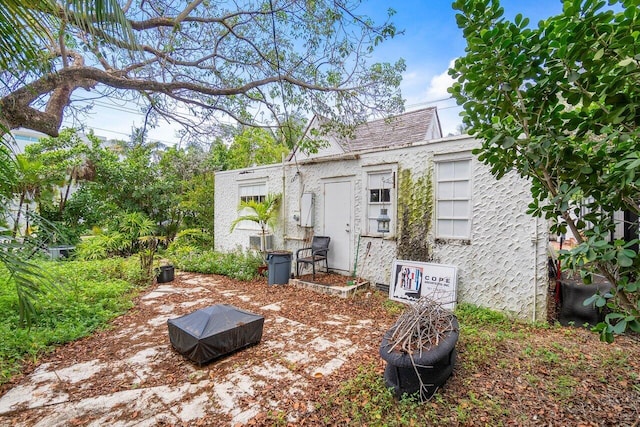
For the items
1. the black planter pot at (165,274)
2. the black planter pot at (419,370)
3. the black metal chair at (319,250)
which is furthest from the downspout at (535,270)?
the black planter pot at (165,274)

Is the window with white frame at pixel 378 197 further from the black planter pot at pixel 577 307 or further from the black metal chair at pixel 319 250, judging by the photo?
the black planter pot at pixel 577 307

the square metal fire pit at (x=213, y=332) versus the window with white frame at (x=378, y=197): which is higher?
the window with white frame at (x=378, y=197)

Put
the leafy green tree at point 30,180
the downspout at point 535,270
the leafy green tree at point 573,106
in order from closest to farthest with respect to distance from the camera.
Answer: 1. the leafy green tree at point 573,106
2. the downspout at point 535,270
3. the leafy green tree at point 30,180

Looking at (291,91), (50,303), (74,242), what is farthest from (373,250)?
(74,242)

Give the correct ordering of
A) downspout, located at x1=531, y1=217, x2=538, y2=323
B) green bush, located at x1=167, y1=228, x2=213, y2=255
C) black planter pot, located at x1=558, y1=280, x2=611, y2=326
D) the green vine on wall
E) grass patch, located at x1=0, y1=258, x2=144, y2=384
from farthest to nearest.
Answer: green bush, located at x1=167, y1=228, x2=213, y2=255
the green vine on wall
downspout, located at x1=531, y1=217, x2=538, y2=323
black planter pot, located at x1=558, y1=280, x2=611, y2=326
grass patch, located at x1=0, y1=258, x2=144, y2=384

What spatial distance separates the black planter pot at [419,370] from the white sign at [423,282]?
2.19 metres

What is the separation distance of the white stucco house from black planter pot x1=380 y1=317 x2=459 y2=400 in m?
2.42

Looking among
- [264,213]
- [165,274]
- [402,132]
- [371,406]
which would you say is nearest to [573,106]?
[371,406]

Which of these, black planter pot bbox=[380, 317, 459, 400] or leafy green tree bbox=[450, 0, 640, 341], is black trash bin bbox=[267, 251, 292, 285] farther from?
leafy green tree bbox=[450, 0, 640, 341]

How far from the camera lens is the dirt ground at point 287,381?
221 centimetres

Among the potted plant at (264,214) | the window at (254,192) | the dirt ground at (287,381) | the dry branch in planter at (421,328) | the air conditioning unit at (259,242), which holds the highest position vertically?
the window at (254,192)

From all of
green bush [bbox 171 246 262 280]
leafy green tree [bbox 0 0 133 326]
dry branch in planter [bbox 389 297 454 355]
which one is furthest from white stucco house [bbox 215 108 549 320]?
leafy green tree [bbox 0 0 133 326]

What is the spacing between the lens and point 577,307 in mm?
3867

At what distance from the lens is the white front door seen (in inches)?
242
